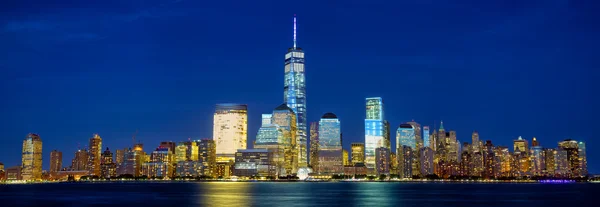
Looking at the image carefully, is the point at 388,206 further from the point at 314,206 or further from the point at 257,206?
the point at 257,206

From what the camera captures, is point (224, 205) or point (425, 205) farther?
point (425, 205)

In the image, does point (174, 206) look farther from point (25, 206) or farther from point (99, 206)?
point (25, 206)

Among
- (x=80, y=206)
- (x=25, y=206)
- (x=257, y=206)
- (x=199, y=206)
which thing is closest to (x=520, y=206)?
(x=257, y=206)

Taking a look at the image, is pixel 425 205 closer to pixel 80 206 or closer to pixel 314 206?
pixel 314 206

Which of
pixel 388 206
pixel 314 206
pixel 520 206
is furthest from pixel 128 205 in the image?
pixel 520 206

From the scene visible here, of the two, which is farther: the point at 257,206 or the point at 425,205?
the point at 425,205

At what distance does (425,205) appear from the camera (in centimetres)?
11925

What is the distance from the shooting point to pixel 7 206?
11525cm

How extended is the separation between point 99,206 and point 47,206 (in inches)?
382

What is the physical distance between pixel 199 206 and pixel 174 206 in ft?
14.2

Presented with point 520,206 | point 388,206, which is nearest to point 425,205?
point 388,206

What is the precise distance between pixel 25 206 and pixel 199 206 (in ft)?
104

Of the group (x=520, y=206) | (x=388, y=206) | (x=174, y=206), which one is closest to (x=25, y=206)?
(x=174, y=206)

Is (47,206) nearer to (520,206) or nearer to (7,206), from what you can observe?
(7,206)
